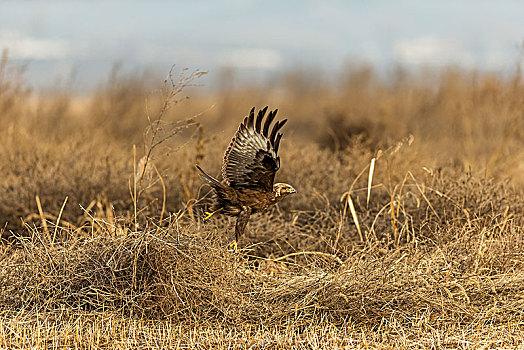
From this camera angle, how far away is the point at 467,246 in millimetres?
3758

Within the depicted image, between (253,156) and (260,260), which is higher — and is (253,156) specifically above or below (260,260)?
above

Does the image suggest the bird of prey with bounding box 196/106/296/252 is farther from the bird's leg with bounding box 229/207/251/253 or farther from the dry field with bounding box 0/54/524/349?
the dry field with bounding box 0/54/524/349

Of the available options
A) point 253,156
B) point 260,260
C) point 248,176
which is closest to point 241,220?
point 248,176

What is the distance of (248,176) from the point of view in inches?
137

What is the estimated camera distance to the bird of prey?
340cm

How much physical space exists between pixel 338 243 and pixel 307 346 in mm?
1523

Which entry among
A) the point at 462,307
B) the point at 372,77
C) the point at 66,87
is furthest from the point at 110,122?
the point at 372,77

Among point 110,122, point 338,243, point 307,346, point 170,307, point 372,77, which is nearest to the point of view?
point 307,346

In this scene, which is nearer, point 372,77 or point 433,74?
point 433,74

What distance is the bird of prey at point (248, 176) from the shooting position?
3398mm

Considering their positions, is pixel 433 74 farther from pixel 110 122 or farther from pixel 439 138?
pixel 110 122

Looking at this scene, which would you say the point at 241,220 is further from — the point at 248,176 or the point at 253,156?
the point at 253,156

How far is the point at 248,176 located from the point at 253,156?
5.2 inches

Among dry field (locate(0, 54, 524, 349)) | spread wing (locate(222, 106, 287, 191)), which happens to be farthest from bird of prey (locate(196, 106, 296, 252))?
dry field (locate(0, 54, 524, 349))
